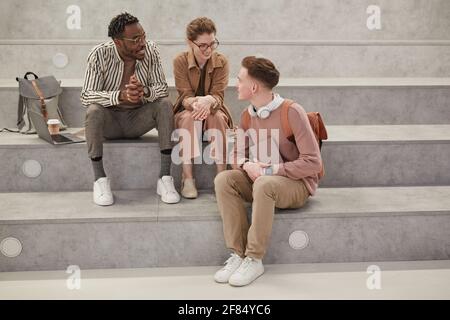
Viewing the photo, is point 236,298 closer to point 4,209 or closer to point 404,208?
point 404,208

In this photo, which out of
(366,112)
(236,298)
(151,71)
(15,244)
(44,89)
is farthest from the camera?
(366,112)

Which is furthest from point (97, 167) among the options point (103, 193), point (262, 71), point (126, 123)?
point (262, 71)

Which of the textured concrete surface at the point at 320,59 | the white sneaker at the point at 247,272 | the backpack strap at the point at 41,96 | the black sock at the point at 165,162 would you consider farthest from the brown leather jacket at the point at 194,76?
the textured concrete surface at the point at 320,59

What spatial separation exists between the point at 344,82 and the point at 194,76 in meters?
1.12

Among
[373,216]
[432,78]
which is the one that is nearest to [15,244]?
[373,216]

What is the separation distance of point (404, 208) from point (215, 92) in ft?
3.55

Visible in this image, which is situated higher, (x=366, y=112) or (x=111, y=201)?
(x=366, y=112)

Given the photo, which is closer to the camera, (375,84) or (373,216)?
(373,216)

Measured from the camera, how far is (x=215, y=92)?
3.31m

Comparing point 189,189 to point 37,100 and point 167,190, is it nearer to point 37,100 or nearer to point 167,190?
point 167,190

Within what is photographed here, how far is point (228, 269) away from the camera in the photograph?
279 cm

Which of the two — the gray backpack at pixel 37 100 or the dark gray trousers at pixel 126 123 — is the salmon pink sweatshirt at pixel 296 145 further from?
the gray backpack at pixel 37 100

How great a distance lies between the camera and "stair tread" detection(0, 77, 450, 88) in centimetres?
381

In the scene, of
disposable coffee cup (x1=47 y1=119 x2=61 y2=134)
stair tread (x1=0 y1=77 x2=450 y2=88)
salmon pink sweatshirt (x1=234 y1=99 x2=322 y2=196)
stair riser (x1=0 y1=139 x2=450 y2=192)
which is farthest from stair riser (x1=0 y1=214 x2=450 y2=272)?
stair tread (x1=0 y1=77 x2=450 y2=88)
